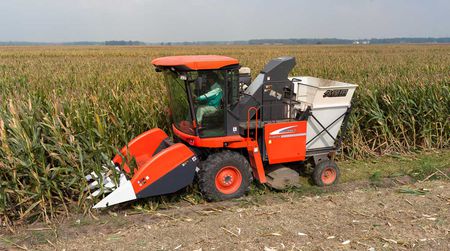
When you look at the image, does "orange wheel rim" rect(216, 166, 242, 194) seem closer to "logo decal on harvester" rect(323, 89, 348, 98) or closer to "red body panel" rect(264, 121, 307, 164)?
"red body panel" rect(264, 121, 307, 164)

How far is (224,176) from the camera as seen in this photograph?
5.07m

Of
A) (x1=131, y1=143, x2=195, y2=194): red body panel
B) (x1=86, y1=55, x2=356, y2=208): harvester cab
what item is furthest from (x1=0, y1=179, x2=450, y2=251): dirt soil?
(x1=131, y1=143, x2=195, y2=194): red body panel

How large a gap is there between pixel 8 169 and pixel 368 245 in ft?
14.0

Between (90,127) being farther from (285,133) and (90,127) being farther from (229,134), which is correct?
(285,133)

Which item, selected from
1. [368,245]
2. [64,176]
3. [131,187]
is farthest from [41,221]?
[368,245]

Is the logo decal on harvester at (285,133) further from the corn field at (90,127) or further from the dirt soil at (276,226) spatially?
the corn field at (90,127)

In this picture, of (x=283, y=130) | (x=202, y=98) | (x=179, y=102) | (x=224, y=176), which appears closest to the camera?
(x=202, y=98)

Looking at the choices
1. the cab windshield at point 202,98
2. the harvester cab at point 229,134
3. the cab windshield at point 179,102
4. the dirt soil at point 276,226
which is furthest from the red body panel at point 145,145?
the dirt soil at point 276,226

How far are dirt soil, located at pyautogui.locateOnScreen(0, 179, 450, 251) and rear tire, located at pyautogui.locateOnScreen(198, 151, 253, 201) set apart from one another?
161 mm

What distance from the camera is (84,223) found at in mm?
4441

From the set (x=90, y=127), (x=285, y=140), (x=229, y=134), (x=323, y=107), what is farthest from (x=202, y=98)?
(x=323, y=107)

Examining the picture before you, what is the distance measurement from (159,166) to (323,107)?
272cm

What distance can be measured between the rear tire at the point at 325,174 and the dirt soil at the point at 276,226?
66 cm

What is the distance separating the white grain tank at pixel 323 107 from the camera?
18.5ft
